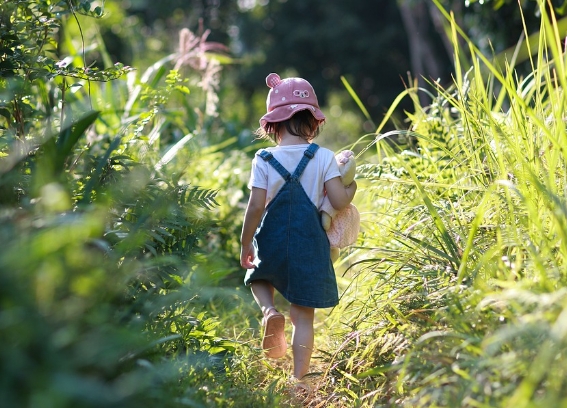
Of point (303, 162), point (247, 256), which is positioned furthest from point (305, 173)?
point (247, 256)

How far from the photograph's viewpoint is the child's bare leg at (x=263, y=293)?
2.89 meters

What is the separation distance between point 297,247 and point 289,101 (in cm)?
61

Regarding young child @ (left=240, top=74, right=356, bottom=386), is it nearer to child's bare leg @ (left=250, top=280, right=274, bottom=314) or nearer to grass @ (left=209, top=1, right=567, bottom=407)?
child's bare leg @ (left=250, top=280, right=274, bottom=314)

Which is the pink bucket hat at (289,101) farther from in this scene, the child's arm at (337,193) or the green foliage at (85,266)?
the green foliage at (85,266)

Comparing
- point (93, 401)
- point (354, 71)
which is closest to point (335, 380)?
point (93, 401)

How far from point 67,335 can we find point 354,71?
696 inches

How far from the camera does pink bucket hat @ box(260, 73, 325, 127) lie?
9.50ft

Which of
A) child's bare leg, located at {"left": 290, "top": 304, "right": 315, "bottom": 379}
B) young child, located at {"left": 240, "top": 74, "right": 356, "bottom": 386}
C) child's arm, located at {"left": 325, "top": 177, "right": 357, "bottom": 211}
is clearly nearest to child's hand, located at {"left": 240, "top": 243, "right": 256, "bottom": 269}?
young child, located at {"left": 240, "top": 74, "right": 356, "bottom": 386}

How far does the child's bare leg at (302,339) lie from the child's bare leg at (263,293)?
4.3 inches

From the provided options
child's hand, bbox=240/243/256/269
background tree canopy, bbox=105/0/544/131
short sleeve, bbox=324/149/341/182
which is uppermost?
background tree canopy, bbox=105/0/544/131

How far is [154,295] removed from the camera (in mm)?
2311

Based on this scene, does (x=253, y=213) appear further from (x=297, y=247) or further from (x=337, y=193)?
(x=337, y=193)

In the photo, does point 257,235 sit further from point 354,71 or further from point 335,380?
point 354,71

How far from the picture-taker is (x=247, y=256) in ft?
9.60
